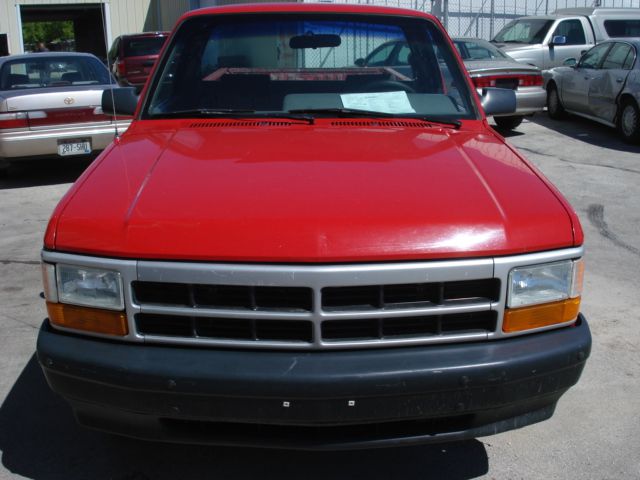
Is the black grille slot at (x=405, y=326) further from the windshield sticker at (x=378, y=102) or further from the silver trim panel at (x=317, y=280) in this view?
the windshield sticker at (x=378, y=102)

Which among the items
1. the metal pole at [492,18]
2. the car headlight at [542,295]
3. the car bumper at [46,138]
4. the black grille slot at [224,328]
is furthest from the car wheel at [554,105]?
the black grille slot at [224,328]

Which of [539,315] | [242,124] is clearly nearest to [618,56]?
[242,124]

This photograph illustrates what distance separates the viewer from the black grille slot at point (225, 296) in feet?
8.04

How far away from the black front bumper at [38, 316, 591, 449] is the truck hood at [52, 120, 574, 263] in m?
0.33

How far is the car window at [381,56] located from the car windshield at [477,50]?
847 cm

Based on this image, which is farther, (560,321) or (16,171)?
(16,171)

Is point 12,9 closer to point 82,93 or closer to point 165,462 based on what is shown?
point 82,93

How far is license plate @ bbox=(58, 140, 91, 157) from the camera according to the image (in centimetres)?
866

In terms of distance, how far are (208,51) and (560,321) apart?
2433 mm

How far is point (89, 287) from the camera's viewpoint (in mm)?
2549

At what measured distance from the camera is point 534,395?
2.56 metres

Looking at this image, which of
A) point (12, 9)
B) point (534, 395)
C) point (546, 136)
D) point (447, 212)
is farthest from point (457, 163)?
point (12, 9)

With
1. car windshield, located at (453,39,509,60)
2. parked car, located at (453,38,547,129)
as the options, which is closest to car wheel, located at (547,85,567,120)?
car windshield, located at (453,39,509,60)

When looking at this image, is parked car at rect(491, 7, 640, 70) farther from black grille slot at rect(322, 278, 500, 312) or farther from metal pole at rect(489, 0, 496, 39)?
black grille slot at rect(322, 278, 500, 312)
